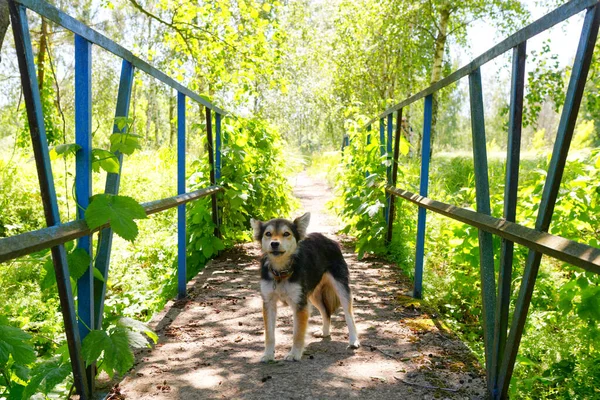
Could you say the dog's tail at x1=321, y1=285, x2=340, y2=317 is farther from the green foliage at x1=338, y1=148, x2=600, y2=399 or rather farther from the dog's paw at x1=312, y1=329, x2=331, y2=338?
the green foliage at x1=338, y1=148, x2=600, y2=399

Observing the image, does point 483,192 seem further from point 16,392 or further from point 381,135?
point 381,135

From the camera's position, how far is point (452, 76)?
4.07 metres

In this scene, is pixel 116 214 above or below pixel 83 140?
below

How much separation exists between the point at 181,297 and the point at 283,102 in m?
35.5

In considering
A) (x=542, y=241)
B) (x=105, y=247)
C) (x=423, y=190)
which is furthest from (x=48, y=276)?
(x=423, y=190)

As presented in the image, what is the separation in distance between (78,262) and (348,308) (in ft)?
7.96

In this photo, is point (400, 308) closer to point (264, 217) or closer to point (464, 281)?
point (464, 281)

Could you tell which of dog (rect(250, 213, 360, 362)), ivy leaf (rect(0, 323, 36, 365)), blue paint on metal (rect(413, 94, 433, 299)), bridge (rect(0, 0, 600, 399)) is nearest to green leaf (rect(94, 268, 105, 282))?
bridge (rect(0, 0, 600, 399))

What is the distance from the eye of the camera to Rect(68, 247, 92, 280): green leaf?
116 inches

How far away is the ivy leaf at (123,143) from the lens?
10.9 ft

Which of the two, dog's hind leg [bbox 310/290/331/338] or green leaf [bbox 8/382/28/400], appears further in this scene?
dog's hind leg [bbox 310/290/331/338]

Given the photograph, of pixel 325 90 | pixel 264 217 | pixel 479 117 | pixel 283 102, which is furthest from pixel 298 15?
pixel 479 117

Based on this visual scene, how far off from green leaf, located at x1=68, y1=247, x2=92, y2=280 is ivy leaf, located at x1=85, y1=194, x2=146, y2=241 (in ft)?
0.64

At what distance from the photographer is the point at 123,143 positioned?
333cm
